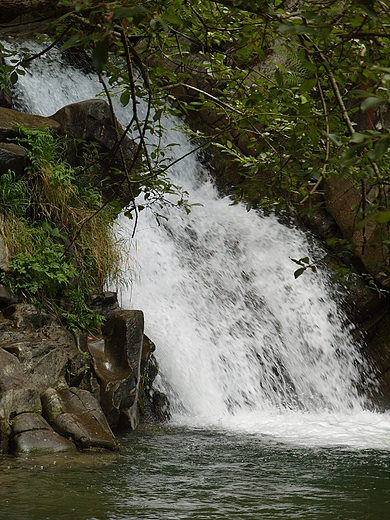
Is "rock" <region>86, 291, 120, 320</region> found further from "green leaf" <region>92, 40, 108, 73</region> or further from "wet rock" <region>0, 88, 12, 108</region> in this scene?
"green leaf" <region>92, 40, 108, 73</region>

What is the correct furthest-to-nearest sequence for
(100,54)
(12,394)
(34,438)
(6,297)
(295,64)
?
(6,297), (12,394), (34,438), (295,64), (100,54)

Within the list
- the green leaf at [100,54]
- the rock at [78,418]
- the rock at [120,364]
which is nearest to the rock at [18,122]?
the rock at [120,364]

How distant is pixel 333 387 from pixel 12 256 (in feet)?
16.4

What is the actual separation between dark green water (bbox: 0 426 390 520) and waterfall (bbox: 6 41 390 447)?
1.02 m

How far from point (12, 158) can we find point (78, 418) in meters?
3.14

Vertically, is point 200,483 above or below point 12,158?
below

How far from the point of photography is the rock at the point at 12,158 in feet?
23.2

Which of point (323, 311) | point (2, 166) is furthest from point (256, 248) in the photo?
point (2, 166)

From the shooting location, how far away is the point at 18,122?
7879mm

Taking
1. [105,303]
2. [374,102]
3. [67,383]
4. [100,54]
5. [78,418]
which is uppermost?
[105,303]

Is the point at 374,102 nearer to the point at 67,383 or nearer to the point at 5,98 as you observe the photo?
the point at 67,383

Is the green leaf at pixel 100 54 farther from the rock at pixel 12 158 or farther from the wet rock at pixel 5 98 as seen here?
the wet rock at pixel 5 98

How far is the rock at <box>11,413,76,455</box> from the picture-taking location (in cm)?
488

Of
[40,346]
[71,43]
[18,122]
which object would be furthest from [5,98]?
[71,43]
